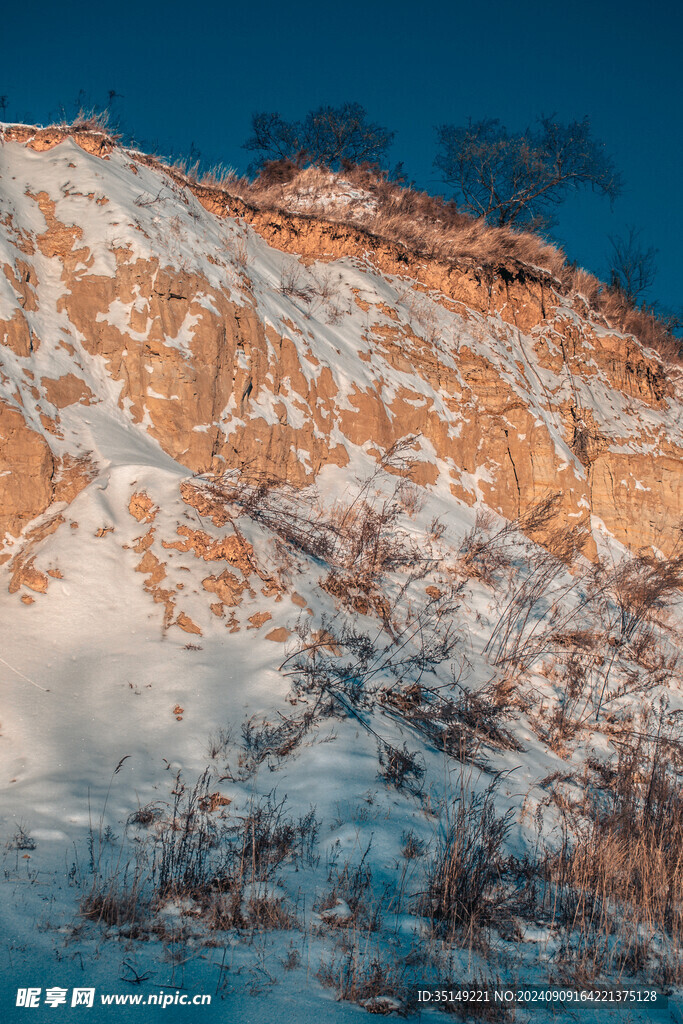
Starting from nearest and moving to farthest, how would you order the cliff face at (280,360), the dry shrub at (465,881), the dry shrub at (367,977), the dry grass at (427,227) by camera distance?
the dry shrub at (367,977) < the dry shrub at (465,881) < the cliff face at (280,360) < the dry grass at (427,227)

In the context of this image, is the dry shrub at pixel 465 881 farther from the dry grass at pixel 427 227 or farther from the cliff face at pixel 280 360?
the dry grass at pixel 427 227

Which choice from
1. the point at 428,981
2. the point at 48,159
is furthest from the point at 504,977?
the point at 48,159

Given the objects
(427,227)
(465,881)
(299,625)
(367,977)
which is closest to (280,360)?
(299,625)

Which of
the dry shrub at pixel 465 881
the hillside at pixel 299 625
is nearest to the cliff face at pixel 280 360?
the hillside at pixel 299 625

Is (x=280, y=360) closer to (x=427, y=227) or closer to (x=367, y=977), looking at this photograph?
(x=427, y=227)

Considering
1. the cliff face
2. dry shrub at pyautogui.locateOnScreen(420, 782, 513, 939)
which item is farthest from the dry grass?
dry shrub at pyautogui.locateOnScreen(420, 782, 513, 939)

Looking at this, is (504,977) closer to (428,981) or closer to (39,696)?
(428,981)

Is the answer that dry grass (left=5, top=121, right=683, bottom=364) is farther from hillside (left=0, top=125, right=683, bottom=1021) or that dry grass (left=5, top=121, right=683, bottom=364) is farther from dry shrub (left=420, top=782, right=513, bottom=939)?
dry shrub (left=420, top=782, right=513, bottom=939)
